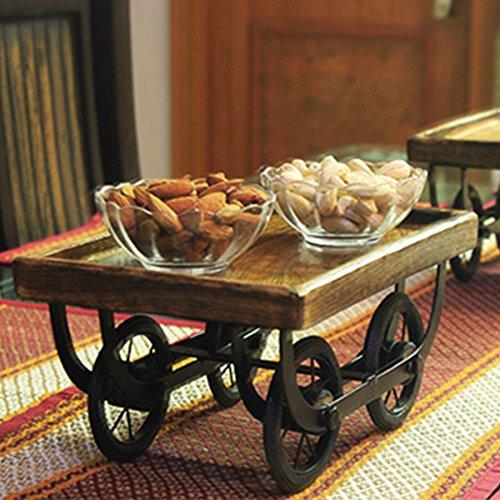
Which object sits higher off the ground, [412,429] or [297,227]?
[297,227]

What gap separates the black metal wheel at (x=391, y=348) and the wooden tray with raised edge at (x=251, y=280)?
0.18 ft

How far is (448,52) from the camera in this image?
4387mm

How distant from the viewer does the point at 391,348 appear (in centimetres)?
166

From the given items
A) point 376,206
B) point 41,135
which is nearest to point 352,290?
point 376,206

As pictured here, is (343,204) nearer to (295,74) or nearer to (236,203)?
(236,203)

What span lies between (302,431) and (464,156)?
107cm

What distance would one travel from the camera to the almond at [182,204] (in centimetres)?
148

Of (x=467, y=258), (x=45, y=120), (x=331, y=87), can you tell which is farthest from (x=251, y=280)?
(x=331, y=87)

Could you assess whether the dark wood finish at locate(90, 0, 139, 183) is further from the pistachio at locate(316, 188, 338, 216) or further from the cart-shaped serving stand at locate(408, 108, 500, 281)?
the pistachio at locate(316, 188, 338, 216)

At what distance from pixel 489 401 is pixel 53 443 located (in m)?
Result: 0.56

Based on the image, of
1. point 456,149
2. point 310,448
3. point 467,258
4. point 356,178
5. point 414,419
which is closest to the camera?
point 310,448

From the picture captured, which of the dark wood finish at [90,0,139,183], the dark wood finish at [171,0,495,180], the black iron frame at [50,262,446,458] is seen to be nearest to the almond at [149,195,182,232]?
the black iron frame at [50,262,446,458]

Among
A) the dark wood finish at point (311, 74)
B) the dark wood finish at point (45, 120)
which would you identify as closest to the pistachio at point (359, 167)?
the dark wood finish at point (45, 120)

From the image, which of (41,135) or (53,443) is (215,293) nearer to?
(53,443)
